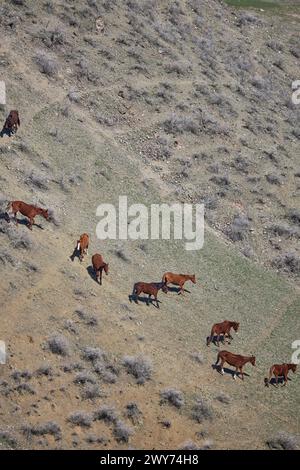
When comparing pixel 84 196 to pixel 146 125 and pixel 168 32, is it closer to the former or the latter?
pixel 146 125

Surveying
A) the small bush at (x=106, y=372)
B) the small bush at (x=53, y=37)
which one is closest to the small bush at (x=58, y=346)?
the small bush at (x=106, y=372)

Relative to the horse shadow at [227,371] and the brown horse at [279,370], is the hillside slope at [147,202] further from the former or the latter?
the brown horse at [279,370]

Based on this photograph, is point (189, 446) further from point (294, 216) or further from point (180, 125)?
point (180, 125)

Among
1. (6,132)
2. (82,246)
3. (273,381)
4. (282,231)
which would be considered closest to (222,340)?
(273,381)

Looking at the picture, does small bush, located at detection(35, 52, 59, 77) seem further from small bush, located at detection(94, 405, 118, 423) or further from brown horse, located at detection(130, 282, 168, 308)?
small bush, located at detection(94, 405, 118, 423)

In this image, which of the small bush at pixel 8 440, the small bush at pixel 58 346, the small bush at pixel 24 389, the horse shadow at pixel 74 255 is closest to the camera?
the small bush at pixel 8 440
